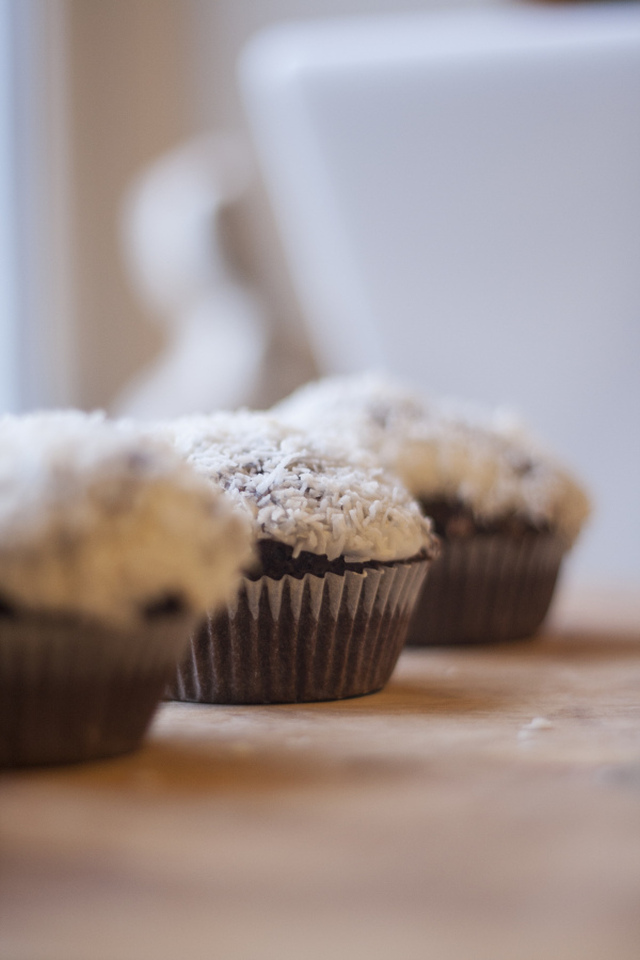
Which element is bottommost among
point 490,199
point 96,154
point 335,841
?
point 335,841

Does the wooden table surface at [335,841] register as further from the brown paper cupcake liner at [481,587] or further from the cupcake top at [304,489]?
the brown paper cupcake liner at [481,587]

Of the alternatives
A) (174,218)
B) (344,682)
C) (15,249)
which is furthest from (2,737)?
(15,249)

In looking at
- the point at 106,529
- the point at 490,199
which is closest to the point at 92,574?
the point at 106,529

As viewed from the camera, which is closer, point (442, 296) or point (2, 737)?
point (2, 737)

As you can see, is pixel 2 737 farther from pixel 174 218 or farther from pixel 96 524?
pixel 174 218

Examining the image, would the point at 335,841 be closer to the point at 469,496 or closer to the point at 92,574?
the point at 92,574

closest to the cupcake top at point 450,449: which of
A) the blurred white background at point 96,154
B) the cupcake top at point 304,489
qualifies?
the cupcake top at point 304,489

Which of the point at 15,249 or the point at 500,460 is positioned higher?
the point at 15,249

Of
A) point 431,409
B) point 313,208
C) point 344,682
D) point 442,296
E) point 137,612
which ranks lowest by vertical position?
point 344,682

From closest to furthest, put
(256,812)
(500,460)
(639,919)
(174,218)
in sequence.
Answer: (639,919) → (256,812) → (500,460) → (174,218)
